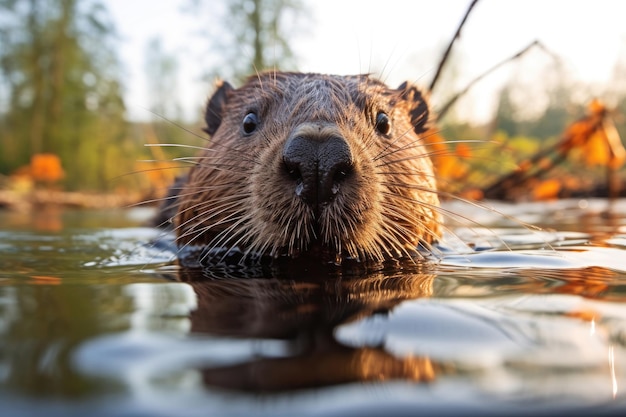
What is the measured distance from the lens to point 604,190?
1080 centimetres

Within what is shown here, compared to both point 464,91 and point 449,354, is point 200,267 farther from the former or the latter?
point 464,91

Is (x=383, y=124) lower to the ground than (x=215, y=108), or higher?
lower

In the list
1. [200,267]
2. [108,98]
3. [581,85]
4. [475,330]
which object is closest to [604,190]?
[200,267]

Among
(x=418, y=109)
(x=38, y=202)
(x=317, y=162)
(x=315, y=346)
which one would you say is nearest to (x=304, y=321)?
(x=315, y=346)

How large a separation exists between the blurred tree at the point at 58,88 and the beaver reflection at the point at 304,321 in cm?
2710

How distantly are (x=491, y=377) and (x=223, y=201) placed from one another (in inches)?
82.7

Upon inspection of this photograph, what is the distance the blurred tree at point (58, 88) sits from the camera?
26.7 metres

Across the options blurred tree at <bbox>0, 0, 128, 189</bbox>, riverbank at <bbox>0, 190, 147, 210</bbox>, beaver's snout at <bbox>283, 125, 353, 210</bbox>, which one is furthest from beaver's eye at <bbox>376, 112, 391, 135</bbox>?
blurred tree at <bbox>0, 0, 128, 189</bbox>

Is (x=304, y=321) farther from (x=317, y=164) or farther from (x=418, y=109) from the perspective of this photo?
(x=418, y=109)

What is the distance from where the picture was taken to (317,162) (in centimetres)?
216

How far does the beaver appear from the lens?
2270 millimetres

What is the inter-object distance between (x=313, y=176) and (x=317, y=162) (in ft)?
0.20

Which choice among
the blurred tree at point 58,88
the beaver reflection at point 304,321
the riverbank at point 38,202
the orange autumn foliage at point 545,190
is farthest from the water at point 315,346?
the blurred tree at point 58,88

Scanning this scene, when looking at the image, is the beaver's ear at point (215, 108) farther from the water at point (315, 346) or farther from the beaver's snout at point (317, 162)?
the water at point (315, 346)
